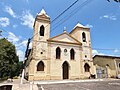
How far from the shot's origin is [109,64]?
30.4m

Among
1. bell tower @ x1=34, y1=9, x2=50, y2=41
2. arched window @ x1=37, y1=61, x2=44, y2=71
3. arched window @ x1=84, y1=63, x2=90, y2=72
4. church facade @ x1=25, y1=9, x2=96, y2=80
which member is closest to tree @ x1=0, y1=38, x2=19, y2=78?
church facade @ x1=25, y1=9, x2=96, y2=80

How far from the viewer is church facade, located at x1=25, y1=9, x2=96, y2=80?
78.4 ft

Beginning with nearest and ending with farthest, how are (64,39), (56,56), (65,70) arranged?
1. (56,56)
2. (65,70)
3. (64,39)

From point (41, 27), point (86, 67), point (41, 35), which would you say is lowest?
point (86, 67)

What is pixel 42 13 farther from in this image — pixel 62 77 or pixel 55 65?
pixel 62 77

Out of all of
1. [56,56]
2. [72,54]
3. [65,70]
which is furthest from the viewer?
[72,54]

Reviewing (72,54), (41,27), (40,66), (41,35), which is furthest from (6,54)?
(72,54)

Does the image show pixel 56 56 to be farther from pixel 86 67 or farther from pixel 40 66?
pixel 86 67

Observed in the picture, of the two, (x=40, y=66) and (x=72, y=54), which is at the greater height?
(x=72, y=54)

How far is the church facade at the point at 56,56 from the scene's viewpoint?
23886 millimetres

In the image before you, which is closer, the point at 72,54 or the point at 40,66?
the point at 40,66

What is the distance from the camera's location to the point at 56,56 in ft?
84.3

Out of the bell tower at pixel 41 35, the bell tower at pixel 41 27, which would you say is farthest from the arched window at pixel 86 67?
the bell tower at pixel 41 27

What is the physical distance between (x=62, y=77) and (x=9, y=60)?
14.0 metres
